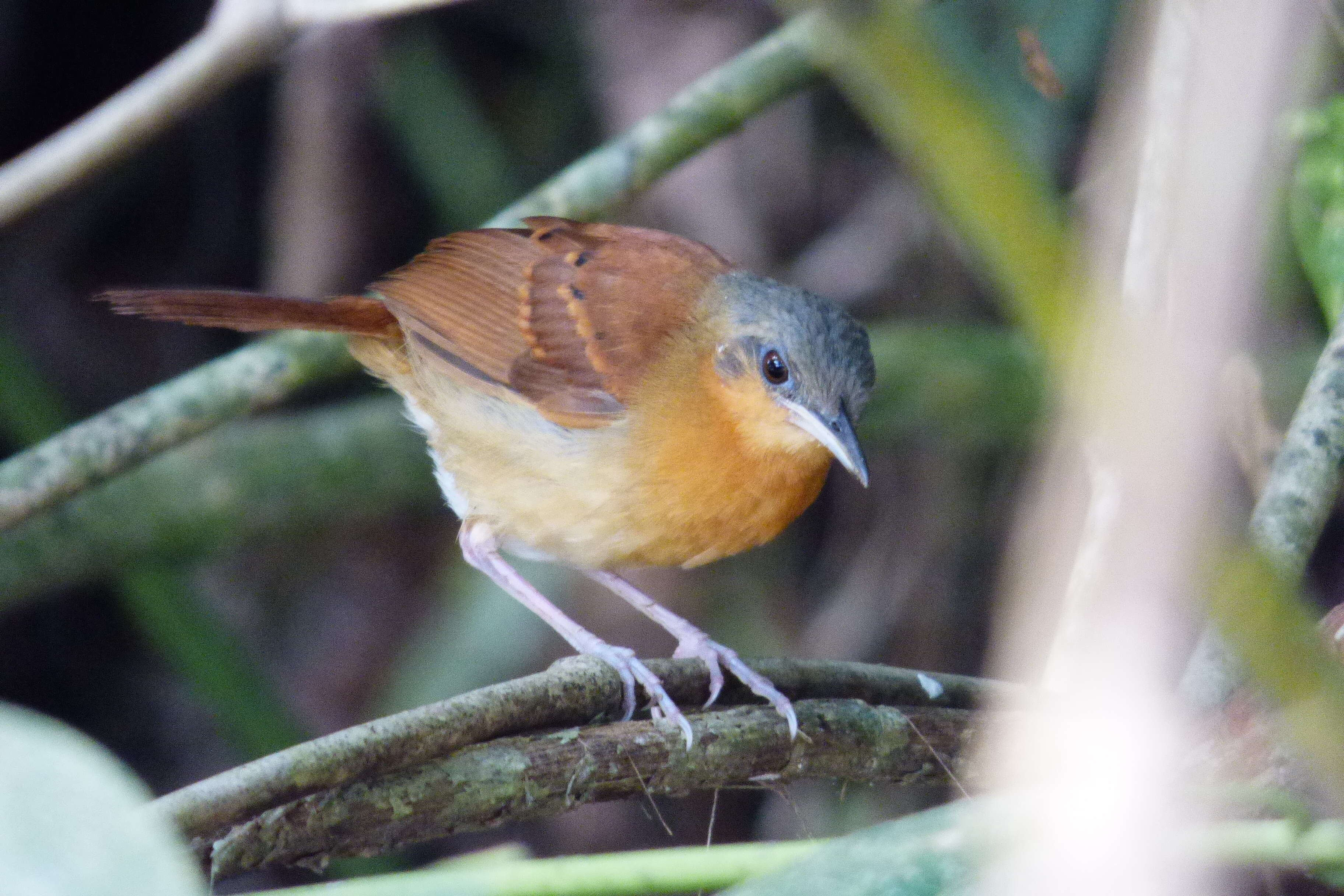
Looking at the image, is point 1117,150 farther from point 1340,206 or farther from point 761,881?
point 1340,206

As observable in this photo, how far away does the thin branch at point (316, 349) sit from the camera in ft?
9.04

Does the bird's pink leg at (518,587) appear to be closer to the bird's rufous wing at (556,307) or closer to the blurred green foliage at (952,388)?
the bird's rufous wing at (556,307)

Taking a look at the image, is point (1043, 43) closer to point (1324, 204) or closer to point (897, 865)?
point (1324, 204)

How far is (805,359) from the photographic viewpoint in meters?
2.93

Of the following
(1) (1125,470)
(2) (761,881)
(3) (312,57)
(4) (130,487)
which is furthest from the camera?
(3) (312,57)

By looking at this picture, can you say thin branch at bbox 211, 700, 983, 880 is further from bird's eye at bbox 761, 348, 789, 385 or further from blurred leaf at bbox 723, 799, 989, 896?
bird's eye at bbox 761, 348, 789, 385

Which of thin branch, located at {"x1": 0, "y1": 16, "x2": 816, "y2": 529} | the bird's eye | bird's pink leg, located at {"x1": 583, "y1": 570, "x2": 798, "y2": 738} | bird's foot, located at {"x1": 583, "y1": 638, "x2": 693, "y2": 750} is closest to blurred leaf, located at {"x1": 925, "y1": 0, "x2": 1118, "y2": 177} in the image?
thin branch, located at {"x1": 0, "y1": 16, "x2": 816, "y2": 529}

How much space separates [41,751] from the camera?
2.43 feet

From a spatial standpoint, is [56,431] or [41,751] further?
[56,431]

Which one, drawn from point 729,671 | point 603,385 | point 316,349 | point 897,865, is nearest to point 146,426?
point 316,349

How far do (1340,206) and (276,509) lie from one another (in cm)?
287

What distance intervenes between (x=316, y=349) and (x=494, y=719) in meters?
1.60

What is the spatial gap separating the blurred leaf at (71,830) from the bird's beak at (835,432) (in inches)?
80.2

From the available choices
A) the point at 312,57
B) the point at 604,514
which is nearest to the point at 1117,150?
the point at 604,514
